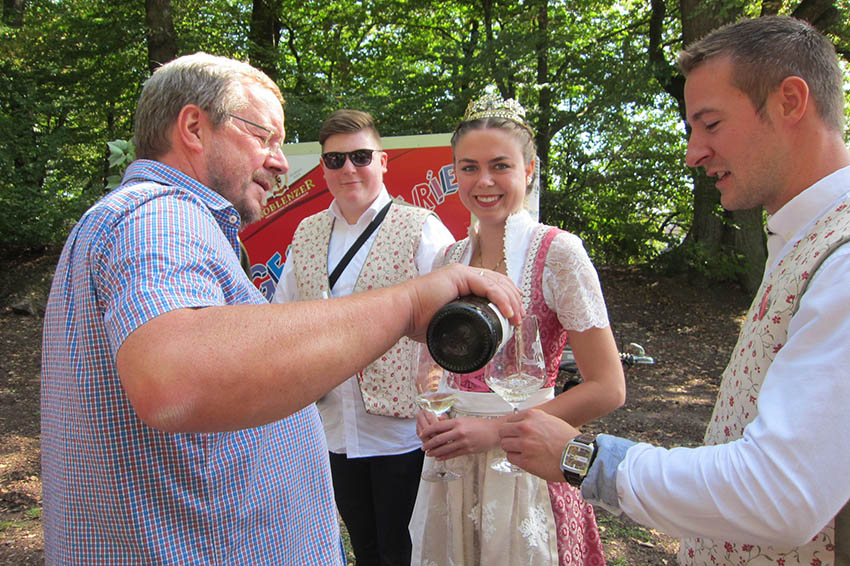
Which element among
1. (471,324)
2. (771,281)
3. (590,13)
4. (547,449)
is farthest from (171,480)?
(590,13)

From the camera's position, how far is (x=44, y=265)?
10.9 metres

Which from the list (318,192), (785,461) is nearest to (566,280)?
(785,461)

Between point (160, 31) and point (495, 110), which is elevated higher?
point (160, 31)

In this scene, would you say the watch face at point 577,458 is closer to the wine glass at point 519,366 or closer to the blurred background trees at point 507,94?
the wine glass at point 519,366

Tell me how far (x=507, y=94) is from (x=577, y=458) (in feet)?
31.7

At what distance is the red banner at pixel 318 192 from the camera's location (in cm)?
523

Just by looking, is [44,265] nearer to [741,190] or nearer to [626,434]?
[626,434]

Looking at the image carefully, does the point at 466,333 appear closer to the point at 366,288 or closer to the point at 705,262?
the point at 366,288

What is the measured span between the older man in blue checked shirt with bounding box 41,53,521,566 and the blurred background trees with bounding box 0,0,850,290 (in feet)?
25.5

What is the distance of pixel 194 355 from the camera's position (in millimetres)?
898

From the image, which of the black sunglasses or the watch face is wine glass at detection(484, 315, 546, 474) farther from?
the black sunglasses

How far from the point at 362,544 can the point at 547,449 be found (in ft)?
6.08

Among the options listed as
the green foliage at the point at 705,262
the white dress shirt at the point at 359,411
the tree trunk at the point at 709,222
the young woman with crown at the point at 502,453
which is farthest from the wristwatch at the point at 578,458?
the green foliage at the point at 705,262

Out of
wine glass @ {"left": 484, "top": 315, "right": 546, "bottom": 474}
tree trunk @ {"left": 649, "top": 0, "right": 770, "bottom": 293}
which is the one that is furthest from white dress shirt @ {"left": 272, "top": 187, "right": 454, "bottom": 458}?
tree trunk @ {"left": 649, "top": 0, "right": 770, "bottom": 293}
